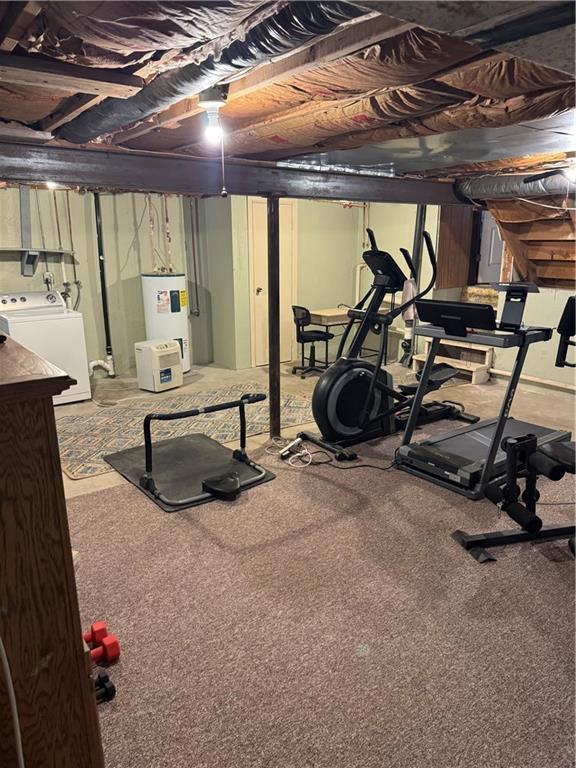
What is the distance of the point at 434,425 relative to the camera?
15.3 feet

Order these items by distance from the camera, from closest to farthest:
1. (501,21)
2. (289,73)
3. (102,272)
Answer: (501,21) < (289,73) < (102,272)

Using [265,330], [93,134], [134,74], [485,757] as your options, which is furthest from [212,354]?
[485,757]

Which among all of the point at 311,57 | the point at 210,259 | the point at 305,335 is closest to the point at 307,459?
the point at 305,335

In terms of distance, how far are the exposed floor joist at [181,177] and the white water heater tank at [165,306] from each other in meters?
2.34

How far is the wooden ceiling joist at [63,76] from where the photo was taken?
164 centimetres

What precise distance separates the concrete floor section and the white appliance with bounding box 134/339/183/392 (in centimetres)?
10

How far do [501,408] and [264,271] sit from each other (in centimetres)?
384

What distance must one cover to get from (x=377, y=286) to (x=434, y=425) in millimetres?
1381

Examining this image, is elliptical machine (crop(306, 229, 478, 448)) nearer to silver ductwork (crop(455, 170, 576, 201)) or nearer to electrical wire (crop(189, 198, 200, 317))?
silver ductwork (crop(455, 170, 576, 201))

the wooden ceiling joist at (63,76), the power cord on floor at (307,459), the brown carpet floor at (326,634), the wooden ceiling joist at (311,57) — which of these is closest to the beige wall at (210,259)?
the power cord on floor at (307,459)

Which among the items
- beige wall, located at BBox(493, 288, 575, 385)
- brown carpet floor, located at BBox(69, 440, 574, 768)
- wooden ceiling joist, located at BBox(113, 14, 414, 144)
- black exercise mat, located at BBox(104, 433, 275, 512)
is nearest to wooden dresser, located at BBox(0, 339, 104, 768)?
brown carpet floor, located at BBox(69, 440, 574, 768)

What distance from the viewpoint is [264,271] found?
21.3 ft

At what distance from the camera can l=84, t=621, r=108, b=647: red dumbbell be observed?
2.06 m

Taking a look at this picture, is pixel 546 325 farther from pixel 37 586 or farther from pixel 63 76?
pixel 37 586
